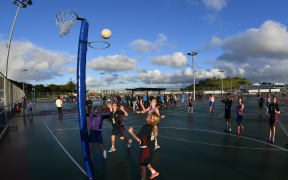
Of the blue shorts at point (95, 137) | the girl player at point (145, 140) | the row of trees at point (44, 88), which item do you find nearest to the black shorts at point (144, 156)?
the girl player at point (145, 140)

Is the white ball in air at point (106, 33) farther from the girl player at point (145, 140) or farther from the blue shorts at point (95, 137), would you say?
the blue shorts at point (95, 137)

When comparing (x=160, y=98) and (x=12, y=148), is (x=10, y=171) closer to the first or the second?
(x=12, y=148)

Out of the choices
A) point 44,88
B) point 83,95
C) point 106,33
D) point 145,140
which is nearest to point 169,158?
point 145,140

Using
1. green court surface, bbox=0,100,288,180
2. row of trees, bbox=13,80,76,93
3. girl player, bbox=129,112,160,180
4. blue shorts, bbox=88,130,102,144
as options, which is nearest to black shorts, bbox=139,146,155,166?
girl player, bbox=129,112,160,180

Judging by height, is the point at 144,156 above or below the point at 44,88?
below

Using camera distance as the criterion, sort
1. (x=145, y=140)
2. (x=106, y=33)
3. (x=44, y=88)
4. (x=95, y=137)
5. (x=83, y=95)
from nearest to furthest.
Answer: (x=145, y=140) → (x=83, y=95) → (x=106, y=33) → (x=95, y=137) → (x=44, y=88)

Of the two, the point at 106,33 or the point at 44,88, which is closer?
the point at 106,33

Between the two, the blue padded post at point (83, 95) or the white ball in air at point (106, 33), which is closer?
the blue padded post at point (83, 95)

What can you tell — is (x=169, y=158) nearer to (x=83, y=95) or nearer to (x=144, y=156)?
(x=144, y=156)

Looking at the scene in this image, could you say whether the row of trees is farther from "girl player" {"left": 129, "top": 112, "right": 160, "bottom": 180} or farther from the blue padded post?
"girl player" {"left": 129, "top": 112, "right": 160, "bottom": 180}

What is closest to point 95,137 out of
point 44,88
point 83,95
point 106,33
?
point 83,95

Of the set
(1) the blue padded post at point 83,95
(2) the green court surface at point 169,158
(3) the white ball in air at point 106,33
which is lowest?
(2) the green court surface at point 169,158

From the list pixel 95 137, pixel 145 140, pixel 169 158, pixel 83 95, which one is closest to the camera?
pixel 145 140

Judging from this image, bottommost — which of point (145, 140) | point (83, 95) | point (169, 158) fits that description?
point (169, 158)
